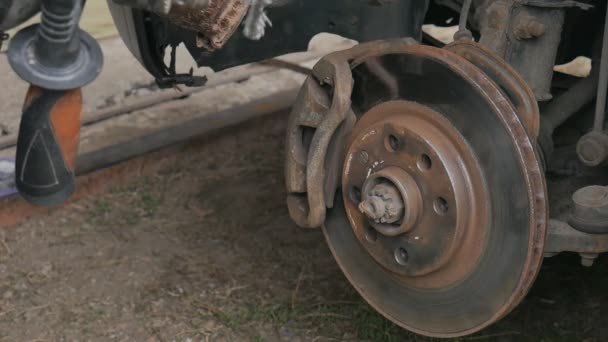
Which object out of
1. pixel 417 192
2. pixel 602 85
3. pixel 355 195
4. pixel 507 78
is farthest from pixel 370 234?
pixel 602 85

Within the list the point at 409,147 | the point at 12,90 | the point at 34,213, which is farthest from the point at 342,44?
the point at 409,147

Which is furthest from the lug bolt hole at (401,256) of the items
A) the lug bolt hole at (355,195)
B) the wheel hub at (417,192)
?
the lug bolt hole at (355,195)

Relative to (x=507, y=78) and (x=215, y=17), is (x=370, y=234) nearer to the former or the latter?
(x=507, y=78)

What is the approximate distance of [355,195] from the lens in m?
2.01

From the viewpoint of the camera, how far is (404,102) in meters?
1.90

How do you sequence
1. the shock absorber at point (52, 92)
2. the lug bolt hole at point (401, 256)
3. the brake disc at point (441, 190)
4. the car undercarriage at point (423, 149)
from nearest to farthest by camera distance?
the shock absorber at point (52, 92)
the car undercarriage at point (423, 149)
the brake disc at point (441, 190)
the lug bolt hole at point (401, 256)

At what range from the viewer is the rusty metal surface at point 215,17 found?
64.7 inches

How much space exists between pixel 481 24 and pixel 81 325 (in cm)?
138

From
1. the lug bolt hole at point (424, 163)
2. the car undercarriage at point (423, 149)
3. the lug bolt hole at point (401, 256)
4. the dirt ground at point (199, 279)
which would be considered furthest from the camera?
the dirt ground at point (199, 279)

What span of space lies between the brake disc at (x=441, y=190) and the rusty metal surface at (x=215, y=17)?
0.39 metres

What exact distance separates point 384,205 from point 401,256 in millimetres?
150

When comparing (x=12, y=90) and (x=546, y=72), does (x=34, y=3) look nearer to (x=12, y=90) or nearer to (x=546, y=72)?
(x=546, y=72)

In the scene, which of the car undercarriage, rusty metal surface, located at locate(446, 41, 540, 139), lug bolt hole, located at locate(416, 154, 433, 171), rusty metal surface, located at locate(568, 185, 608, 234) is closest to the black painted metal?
the car undercarriage

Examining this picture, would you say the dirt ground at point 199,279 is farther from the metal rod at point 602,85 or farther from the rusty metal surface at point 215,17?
the rusty metal surface at point 215,17
